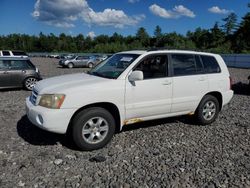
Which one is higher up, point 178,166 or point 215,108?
point 215,108

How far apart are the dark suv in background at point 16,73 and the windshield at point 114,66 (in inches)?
261

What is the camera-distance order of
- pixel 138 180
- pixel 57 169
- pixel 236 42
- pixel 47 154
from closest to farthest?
1. pixel 138 180
2. pixel 57 169
3. pixel 47 154
4. pixel 236 42

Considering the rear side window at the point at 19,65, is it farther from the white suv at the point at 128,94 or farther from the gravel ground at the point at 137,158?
the white suv at the point at 128,94

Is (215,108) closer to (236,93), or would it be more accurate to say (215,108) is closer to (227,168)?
(227,168)

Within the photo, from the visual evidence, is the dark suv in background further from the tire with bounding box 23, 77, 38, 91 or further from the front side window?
the front side window

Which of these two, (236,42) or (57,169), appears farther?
(236,42)

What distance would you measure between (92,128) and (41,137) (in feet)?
4.24

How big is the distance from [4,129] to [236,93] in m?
9.05

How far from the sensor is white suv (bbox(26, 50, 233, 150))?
4.48 meters

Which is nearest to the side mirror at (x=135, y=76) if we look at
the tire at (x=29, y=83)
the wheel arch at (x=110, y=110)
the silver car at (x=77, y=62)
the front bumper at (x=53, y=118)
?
the wheel arch at (x=110, y=110)

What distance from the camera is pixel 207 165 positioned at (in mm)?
4246

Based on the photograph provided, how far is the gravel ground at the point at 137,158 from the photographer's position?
3.75m

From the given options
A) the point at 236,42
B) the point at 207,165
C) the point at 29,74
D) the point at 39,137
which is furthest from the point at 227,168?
the point at 236,42

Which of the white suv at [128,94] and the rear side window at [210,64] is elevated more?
the rear side window at [210,64]
